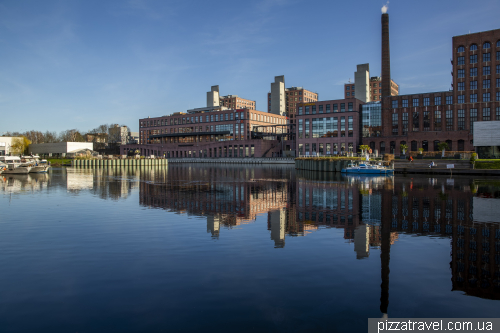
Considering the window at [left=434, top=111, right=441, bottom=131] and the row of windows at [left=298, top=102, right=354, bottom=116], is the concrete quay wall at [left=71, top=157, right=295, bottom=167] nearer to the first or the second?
the row of windows at [left=298, top=102, right=354, bottom=116]

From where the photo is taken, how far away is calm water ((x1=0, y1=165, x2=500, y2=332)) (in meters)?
7.91

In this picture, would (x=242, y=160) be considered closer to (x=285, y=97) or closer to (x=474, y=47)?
(x=285, y=97)

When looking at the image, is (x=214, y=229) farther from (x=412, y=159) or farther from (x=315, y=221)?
(x=412, y=159)

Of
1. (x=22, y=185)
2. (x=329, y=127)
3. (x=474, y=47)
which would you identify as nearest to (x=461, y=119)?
(x=474, y=47)

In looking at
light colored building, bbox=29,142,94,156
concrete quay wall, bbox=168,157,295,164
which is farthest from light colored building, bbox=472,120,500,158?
light colored building, bbox=29,142,94,156

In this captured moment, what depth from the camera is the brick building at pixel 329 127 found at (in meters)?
114

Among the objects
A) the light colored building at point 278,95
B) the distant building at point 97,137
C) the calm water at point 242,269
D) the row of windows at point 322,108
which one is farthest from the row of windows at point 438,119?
the distant building at point 97,137

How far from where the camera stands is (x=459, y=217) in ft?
66.4

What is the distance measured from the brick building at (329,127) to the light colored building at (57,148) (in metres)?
88.9

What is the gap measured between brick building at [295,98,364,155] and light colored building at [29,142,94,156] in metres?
88.9

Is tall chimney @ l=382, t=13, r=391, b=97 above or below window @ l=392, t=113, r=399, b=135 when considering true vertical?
above

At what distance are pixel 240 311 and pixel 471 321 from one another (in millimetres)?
5277

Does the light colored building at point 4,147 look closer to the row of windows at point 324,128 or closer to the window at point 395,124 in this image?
the row of windows at point 324,128

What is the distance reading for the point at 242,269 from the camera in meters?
11.0
